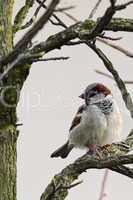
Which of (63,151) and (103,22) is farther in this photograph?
(63,151)

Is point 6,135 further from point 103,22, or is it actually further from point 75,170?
point 103,22

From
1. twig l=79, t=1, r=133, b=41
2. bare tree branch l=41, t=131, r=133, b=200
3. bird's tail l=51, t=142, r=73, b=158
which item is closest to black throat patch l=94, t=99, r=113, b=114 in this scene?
bird's tail l=51, t=142, r=73, b=158

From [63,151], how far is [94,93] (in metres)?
0.37

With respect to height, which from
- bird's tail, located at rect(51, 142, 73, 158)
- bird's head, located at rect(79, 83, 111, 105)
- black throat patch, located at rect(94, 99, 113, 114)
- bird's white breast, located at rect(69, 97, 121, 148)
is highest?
bird's head, located at rect(79, 83, 111, 105)

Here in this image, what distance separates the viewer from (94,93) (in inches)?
92.0

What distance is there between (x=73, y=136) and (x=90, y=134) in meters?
0.10

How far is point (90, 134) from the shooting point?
228 cm

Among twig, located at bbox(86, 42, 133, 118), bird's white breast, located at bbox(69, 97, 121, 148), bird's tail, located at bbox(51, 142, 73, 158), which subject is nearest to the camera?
twig, located at bbox(86, 42, 133, 118)

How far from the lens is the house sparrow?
2.26 meters

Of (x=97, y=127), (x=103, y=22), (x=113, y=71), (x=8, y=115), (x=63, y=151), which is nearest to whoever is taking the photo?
(x=103, y=22)

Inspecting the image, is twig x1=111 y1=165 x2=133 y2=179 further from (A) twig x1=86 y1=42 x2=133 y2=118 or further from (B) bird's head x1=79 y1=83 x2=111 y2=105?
(B) bird's head x1=79 y1=83 x2=111 y2=105

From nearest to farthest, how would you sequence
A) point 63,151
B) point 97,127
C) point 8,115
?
point 8,115, point 97,127, point 63,151

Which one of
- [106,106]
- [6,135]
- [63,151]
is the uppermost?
[106,106]

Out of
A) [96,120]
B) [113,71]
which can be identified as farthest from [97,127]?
[113,71]
